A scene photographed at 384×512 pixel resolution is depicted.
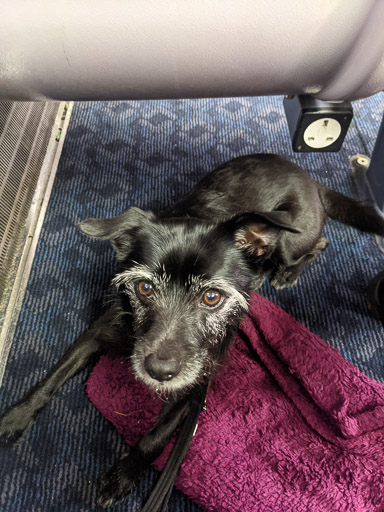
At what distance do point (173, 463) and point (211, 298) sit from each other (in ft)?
2.35

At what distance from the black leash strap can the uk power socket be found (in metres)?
1.23

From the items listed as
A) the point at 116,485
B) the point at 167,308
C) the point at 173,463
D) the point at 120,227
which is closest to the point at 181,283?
the point at 167,308

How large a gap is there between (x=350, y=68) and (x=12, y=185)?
2.13m

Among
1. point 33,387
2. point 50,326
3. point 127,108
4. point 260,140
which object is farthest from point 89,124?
point 33,387

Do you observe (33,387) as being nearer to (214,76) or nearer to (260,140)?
(214,76)

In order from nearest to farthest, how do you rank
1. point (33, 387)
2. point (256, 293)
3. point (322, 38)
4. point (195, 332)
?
point (322, 38), point (195, 332), point (33, 387), point (256, 293)

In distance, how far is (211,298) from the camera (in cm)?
181

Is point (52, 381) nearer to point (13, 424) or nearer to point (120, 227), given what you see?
point (13, 424)

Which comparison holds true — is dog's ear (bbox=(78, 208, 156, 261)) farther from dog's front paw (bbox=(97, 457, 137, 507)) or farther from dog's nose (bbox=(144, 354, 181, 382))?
dog's front paw (bbox=(97, 457, 137, 507))

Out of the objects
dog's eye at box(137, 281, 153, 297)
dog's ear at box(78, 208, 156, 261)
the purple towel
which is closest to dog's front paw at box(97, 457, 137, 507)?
the purple towel

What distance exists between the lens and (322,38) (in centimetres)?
114

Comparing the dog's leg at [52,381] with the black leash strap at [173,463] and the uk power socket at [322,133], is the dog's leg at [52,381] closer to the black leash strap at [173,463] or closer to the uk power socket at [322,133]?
the black leash strap at [173,463]

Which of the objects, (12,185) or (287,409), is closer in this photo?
(287,409)

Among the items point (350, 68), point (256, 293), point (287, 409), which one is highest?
point (350, 68)
